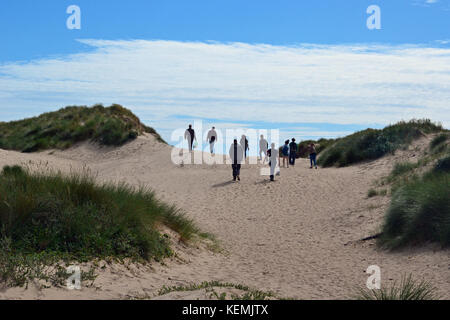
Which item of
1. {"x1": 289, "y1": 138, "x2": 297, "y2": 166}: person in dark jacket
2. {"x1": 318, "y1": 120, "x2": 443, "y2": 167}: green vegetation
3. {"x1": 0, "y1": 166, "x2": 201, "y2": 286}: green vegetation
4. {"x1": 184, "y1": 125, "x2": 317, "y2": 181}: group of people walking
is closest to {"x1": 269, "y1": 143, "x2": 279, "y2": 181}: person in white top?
{"x1": 184, "y1": 125, "x2": 317, "y2": 181}: group of people walking

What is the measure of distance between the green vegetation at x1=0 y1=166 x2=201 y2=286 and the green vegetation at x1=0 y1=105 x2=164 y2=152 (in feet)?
99.3

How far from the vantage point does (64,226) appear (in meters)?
8.80

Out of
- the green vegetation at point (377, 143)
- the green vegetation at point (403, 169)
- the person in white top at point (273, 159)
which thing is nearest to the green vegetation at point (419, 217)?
the green vegetation at point (403, 169)

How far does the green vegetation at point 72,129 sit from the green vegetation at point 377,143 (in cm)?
1685

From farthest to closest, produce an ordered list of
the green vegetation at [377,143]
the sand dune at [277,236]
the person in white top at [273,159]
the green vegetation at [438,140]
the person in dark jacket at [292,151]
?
1. the person in dark jacket at [292,151]
2. the green vegetation at [377,143]
3. the green vegetation at [438,140]
4. the person in white top at [273,159]
5. the sand dune at [277,236]

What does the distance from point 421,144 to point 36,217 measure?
82.1 feet

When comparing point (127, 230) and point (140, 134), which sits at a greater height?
point (140, 134)

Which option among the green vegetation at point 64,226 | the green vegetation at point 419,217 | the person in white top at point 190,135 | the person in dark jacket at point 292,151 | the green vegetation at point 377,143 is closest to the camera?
the green vegetation at point 64,226

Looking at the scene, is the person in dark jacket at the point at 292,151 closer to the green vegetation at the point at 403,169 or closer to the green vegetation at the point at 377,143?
the green vegetation at the point at 377,143

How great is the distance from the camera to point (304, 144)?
47875 mm

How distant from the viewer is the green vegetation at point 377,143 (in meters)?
29.5

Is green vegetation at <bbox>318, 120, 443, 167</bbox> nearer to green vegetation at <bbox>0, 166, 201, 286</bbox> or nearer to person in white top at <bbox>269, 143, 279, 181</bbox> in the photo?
person in white top at <bbox>269, 143, 279, 181</bbox>
